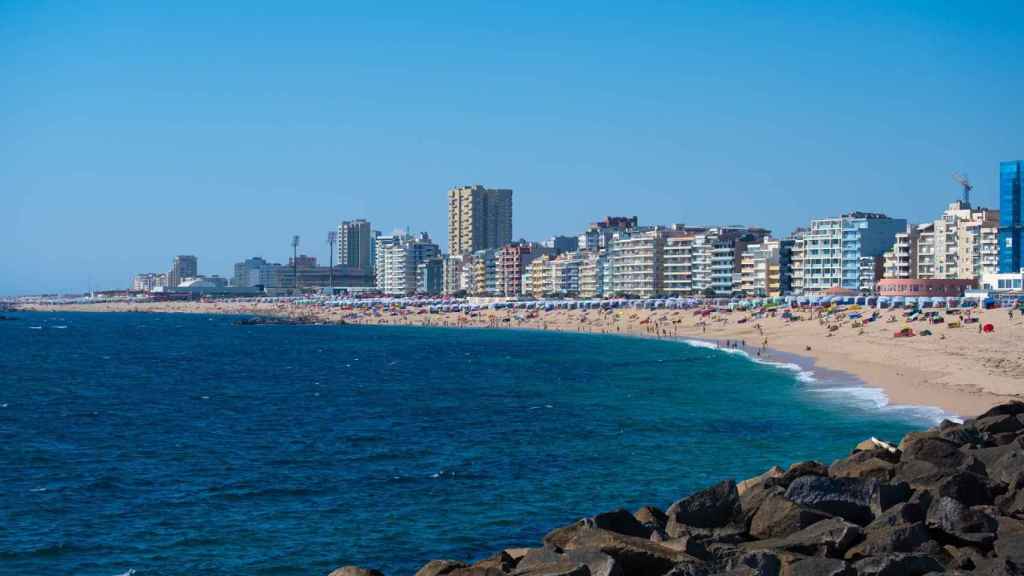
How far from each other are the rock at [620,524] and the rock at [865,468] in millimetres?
4322

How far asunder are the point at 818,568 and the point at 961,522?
3.15 m

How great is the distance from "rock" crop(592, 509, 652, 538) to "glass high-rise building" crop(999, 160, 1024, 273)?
100 metres

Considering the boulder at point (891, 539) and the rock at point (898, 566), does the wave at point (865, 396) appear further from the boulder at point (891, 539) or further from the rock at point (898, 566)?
the rock at point (898, 566)

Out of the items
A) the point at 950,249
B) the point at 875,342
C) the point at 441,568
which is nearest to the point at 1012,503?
the point at 441,568

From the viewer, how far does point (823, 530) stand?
13461 millimetres

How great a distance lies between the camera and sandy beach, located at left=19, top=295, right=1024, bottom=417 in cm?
4078

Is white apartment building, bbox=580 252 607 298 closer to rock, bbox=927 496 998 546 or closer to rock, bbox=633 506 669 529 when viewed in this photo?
rock, bbox=633 506 669 529

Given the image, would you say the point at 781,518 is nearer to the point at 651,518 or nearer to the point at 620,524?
the point at 620,524

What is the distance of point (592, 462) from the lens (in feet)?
90.2

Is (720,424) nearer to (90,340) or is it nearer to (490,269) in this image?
(90,340)

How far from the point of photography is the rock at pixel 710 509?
15.2 metres

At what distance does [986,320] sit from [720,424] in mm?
44153

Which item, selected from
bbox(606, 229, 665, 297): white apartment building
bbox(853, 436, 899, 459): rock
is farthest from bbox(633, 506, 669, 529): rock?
bbox(606, 229, 665, 297): white apartment building

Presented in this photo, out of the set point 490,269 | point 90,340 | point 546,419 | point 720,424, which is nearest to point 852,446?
point 720,424
